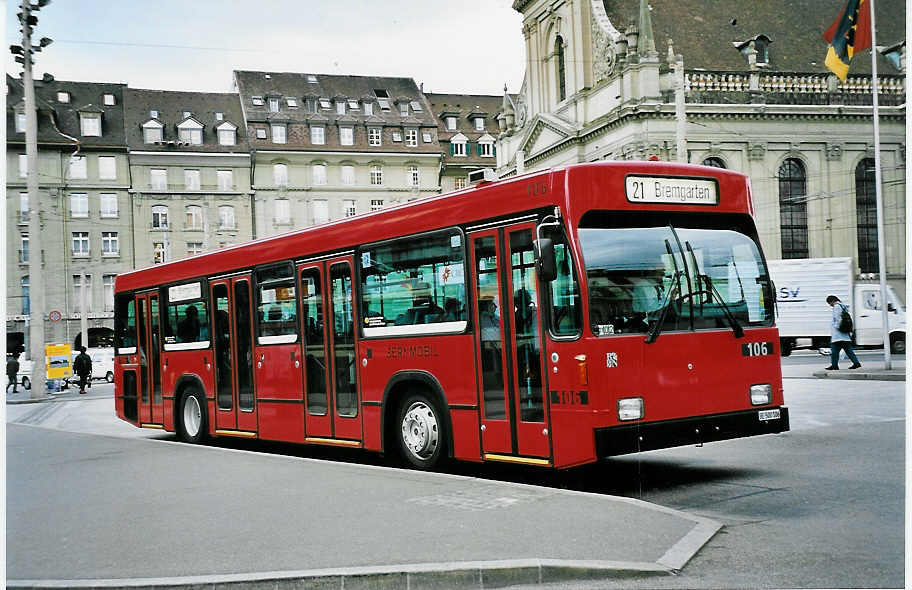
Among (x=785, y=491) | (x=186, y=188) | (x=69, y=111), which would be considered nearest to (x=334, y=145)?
(x=186, y=188)

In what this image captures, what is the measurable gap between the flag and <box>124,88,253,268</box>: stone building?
2461 cm

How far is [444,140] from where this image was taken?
244ft

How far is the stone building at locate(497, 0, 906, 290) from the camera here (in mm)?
46688

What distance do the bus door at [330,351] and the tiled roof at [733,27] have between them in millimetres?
33675

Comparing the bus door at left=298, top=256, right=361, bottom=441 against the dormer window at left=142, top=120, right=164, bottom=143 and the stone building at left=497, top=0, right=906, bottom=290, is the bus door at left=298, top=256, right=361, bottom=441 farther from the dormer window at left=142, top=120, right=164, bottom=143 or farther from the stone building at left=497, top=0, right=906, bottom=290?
the dormer window at left=142, top=120, right=164, bottom=143

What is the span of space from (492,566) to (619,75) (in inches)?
2079

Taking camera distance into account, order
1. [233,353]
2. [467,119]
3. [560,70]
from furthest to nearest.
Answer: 1. [467,119]
2. [560,70]
3. [233,353]

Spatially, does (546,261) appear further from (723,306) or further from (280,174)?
(280,174)

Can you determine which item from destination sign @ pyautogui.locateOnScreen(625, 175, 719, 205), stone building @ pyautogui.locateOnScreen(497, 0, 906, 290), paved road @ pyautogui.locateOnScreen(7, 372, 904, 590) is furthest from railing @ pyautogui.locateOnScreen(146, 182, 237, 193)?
destination sign @ pyautogui.locateOnScreen(625, 175, 719, 205)

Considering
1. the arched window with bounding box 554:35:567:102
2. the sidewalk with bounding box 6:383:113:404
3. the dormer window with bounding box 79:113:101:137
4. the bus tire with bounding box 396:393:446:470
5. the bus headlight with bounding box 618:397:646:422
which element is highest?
the arched window with bounding box 554:35:567:102

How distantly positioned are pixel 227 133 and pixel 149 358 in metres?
49.1

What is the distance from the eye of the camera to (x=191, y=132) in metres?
62.7

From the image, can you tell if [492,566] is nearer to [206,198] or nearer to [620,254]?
[620,254]

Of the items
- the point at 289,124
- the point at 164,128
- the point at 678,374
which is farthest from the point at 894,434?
the point at 289,124
